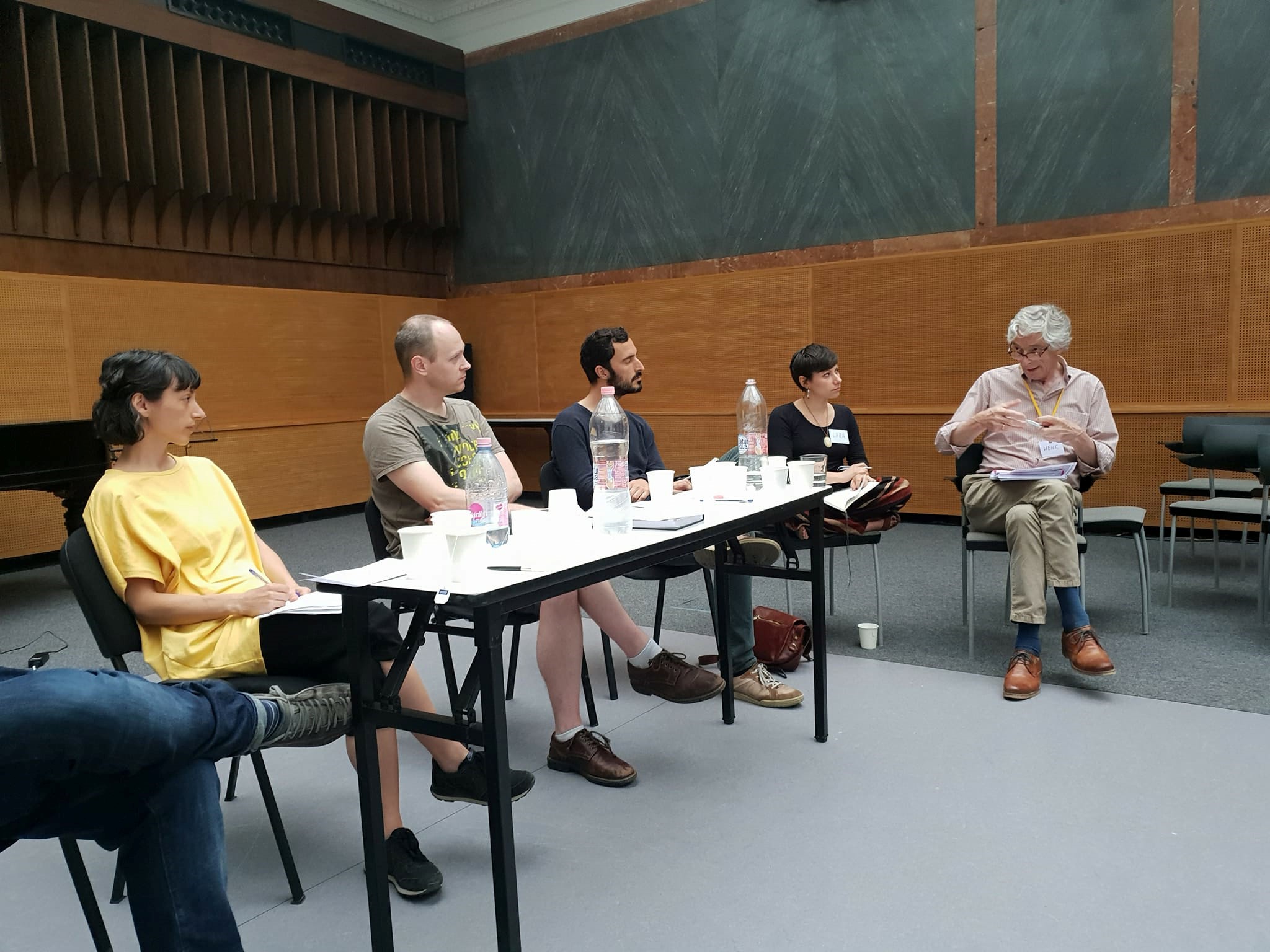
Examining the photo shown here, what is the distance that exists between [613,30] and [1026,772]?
23.7ft

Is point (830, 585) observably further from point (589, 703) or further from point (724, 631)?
point (589, 703)

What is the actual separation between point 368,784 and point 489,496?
628 millimetres

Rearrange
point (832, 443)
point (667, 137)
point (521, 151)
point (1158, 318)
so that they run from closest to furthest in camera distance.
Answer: point (832, 443) → point (1158, 318) → point (667, 137) → point (521, 151)

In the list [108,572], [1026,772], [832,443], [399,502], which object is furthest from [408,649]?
[832,443]

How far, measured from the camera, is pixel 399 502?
2574 mm

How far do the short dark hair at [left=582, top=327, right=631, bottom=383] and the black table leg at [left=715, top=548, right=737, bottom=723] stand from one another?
2.32 ft

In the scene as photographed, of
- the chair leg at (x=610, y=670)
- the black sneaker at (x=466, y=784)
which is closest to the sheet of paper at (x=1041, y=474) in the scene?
the chair leg at (x=610, y=670)

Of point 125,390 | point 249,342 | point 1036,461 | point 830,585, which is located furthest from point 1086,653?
→ point 249,342

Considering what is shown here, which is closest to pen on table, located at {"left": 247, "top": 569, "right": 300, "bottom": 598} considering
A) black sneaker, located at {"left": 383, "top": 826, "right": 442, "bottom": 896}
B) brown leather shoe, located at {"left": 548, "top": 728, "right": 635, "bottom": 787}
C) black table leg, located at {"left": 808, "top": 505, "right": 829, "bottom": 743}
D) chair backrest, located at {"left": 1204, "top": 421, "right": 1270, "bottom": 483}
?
black sneaker, located at {"left": 383, "top": 826, "right": 442, "bottom": 896}

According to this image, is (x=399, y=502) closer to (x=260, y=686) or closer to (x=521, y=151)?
(x=260, y=686)

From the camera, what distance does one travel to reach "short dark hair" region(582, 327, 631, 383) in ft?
9.68

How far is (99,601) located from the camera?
6.30 feet

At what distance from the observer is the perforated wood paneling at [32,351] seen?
586cm

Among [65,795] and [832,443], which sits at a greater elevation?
[832,443]
